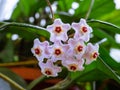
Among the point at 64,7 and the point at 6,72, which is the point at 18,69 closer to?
the point at 6,72

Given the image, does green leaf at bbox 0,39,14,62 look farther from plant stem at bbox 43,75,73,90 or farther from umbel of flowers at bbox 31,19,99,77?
umbel of flowers at bbox 31,19,99,77

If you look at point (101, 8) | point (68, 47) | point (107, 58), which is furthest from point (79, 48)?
point (101, 8)

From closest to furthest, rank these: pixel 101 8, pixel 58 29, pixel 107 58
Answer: pixel 58 29 → pixel 107 58 → pixel 101 8

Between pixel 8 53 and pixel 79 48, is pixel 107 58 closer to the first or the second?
pixel 79 48

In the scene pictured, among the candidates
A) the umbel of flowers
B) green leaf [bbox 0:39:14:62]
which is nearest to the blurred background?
green leaf [bbox 0:39:14:62]

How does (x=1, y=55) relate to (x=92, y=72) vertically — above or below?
above

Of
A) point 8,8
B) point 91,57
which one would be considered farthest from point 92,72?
point 8,8

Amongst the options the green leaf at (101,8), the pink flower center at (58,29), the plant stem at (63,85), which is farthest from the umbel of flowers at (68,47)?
the green leaf at (101,8)

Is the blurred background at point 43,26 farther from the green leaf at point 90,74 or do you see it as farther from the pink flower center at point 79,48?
the pink flower center at point 79,48
